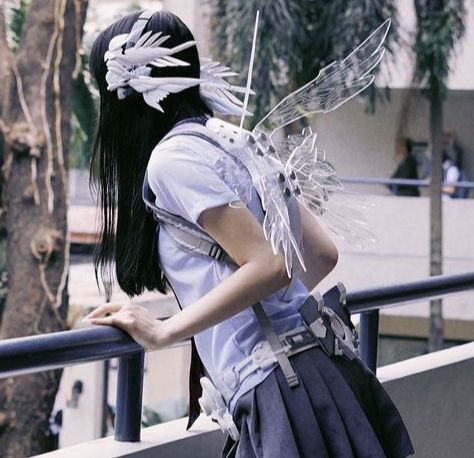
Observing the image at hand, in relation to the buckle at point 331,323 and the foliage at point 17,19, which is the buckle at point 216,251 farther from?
the foliage at point 17,19

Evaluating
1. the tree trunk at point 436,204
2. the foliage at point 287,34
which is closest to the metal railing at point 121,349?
the foliage at point 287,34

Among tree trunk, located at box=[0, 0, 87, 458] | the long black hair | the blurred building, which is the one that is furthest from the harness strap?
the blurred building

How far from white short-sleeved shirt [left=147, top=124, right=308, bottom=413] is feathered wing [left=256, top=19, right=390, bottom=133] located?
9.0 inches

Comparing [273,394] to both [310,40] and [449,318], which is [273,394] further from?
[449,318]

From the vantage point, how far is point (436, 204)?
1555 centimetres

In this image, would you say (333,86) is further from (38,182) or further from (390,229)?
(390,229)

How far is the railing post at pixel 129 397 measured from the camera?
8.32ft

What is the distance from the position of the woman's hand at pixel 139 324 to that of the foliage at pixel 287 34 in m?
11.6

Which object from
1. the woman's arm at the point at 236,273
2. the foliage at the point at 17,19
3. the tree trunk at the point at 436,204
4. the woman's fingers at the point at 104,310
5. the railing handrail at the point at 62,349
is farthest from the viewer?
the foliage at the point at 17,19

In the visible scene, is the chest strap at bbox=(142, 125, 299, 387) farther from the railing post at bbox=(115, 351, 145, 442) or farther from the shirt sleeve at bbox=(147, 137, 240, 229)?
the railing post at bbox=(115, 351, 145, 442)

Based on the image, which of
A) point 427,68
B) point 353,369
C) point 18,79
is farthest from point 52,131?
point 353,369

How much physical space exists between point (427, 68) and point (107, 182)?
43.3ft

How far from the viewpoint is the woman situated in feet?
6.61

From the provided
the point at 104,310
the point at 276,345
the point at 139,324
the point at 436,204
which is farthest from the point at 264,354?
the point at 436,204
